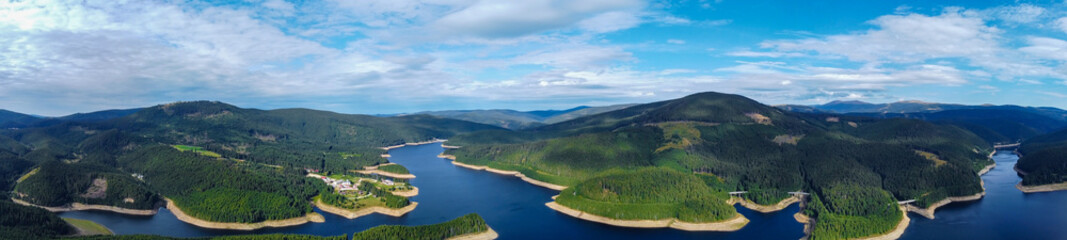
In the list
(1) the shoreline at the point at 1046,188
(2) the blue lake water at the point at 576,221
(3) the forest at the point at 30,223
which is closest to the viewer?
(3) the forest at the point at 30,223

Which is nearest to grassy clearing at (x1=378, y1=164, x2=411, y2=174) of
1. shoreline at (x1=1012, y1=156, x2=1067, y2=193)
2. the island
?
the island

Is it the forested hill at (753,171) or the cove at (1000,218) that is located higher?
the forested hill at (753,171)

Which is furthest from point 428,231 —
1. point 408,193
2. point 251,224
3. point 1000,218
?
point 1000,218

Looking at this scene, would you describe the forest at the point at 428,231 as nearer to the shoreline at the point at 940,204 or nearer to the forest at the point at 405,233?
the forest at the point at 405,233

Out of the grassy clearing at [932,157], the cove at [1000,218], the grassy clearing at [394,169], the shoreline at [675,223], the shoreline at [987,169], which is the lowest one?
the shoreline at [675,223]

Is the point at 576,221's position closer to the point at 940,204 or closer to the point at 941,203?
the point at 940,204

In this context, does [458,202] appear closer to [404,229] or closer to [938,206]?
[404,229]

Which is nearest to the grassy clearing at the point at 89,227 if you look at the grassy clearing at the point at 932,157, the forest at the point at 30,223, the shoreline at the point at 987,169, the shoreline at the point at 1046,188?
the forest at the point at 30,223

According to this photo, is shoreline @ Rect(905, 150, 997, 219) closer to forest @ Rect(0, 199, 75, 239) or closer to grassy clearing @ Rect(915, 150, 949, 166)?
grassy clearing @ Rect(915, 150, 949, 166)

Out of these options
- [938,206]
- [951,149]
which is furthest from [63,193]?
[951,149]
